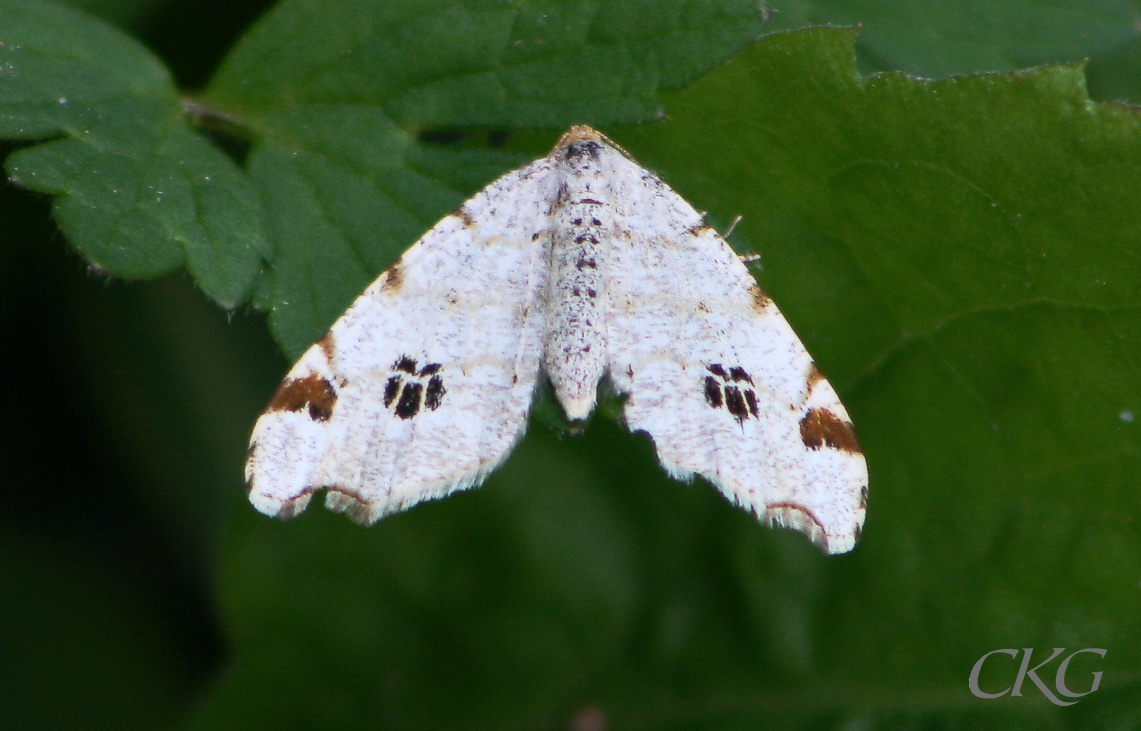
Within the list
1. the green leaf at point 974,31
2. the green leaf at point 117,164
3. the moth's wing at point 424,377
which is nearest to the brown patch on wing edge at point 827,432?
the moth's wing at point 424,377

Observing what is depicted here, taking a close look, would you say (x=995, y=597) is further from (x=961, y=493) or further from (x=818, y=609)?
(x=818, y=609)

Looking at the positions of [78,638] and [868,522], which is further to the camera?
[78,638]

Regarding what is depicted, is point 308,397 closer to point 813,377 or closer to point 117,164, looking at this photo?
point 117,164

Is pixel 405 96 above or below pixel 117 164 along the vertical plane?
above

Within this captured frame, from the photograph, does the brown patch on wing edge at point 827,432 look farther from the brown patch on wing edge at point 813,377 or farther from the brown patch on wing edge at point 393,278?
the brown patch on wing edge at point 393,278

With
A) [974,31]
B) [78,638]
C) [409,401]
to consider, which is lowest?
[78,638]

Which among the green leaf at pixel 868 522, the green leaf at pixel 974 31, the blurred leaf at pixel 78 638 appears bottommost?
the blurred leaf at pixel 78 638

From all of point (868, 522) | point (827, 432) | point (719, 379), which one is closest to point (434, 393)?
point (719, 379)
